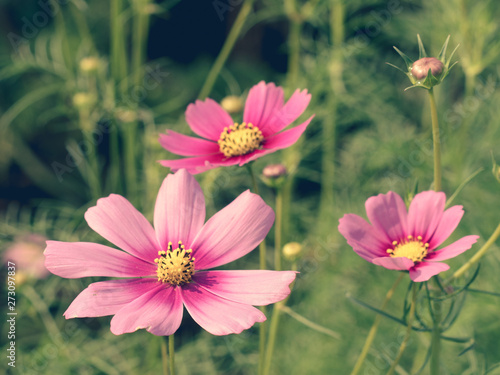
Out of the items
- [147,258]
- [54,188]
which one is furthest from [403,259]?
[54,188]

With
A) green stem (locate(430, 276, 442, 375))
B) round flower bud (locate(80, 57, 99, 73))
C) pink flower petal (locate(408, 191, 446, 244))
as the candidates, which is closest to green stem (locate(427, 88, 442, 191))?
pink flower petal (locate(408, 191, 446, 244))

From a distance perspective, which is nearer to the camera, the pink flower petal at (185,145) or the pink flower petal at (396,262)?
the pink flower petal at (396,262)

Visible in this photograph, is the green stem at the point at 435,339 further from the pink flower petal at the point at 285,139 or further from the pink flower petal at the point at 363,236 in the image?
the pink flower petal at the point at 285,139

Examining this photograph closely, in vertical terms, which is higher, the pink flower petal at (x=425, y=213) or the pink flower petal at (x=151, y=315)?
the pink flower petal at (x=425, y=213)

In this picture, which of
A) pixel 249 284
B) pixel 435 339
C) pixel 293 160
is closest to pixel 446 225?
pixel 435 339

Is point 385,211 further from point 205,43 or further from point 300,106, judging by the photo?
point 205,43

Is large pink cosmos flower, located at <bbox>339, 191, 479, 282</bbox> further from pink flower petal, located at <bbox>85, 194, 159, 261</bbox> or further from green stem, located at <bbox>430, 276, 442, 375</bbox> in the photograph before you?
pink flower petal, located at <bbox>85, 194, 159, 261</bbox>

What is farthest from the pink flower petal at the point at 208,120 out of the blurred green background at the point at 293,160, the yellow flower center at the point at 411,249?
the yellow flower center at the point at 411,249

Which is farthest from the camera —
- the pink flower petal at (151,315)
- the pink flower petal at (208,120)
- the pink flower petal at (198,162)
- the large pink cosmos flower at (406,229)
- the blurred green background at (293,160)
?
the blurred green background at (293,160)
